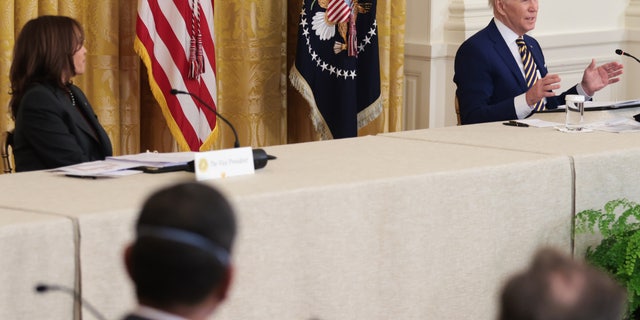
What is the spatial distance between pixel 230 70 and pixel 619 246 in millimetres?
3060

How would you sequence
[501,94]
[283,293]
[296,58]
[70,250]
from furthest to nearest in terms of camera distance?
1. [296,58]
2. [501,94]
3. [283,293]
4. [70,250]

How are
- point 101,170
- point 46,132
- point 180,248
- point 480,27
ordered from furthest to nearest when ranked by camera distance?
point 480,27, point 46,132, point 101,170, point 180,248

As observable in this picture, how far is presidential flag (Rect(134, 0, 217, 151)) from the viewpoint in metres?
5.32

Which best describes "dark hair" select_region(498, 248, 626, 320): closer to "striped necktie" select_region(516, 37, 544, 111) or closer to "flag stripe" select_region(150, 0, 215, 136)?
"striped necktie" select_region(516, 37, 544, 111)

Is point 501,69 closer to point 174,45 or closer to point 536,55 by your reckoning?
point 536,55

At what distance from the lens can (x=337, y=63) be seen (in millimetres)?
6031

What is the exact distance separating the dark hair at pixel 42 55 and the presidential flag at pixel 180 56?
1482mm

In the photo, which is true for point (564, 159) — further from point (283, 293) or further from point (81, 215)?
point (81, 215)

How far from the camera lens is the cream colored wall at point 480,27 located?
633 cm

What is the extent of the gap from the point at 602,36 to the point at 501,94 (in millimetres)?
2682

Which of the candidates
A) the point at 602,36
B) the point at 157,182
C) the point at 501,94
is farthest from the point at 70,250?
the point at 602,36

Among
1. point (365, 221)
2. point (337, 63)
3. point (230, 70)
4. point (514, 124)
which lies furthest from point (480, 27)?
point (365, 221)

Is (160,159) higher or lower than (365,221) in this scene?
higher

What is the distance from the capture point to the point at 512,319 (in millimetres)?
1114
